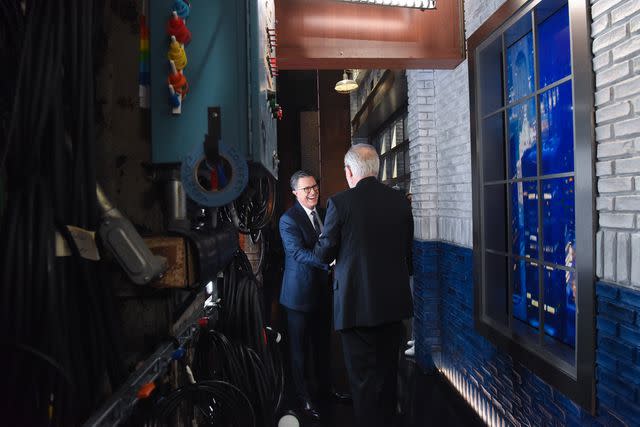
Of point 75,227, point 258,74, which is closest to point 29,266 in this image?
point 75,227

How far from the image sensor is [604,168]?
178cm

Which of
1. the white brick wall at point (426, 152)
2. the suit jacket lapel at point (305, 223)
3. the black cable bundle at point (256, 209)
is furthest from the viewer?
the white brick wall at point (426, 152)

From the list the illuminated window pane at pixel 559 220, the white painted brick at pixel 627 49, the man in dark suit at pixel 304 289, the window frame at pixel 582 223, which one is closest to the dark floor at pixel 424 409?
the man in dark suit at pixel 304 289

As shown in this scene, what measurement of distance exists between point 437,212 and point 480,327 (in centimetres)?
132

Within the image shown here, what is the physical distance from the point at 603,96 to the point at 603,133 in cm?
15

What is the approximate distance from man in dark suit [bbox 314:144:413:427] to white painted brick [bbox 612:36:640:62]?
1.21m

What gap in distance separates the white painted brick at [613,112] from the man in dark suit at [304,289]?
5.88 ft

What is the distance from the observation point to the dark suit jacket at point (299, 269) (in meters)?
3.09

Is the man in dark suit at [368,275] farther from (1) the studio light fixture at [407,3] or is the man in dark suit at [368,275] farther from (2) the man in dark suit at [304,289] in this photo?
(1) the studio light fixture at [407,3]

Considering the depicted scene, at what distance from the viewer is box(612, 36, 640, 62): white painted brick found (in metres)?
1.58

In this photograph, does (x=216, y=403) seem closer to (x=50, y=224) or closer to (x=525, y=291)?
(x=50, y=224)

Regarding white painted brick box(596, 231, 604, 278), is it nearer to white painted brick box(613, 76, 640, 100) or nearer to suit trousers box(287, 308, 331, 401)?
white painted brick box(613, 76, 640, 100)

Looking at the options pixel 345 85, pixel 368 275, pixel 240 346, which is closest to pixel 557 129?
pixel 368 275

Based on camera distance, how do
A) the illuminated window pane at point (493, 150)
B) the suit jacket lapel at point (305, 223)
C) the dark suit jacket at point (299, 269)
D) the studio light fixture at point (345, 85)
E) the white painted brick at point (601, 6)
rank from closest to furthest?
1. the white painted brick at point (601, 6)
2. the illuminated window pane at point (493, 150)
3. the dark suit jacket at point (299, 269)
4. the suit jacket lapel at point (305, 223)
5. the studio light fixture at point (345, 85)
